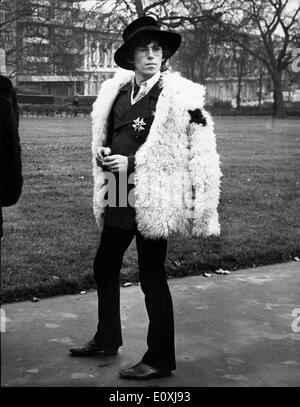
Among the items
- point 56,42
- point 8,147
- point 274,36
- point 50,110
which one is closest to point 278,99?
point 274,36

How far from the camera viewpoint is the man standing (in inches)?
145

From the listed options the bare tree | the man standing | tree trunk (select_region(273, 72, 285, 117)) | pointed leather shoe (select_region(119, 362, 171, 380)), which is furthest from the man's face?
tree trunk (select_region(273, 72, 285, 117))

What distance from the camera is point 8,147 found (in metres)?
3.17

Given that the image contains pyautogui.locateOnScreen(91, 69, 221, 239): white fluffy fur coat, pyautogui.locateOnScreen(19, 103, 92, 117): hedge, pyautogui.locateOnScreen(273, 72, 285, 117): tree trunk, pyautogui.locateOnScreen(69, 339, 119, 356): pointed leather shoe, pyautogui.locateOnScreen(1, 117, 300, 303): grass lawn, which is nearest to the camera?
pyautogui.locateOnScreen(91, 69, 221, 239): white fluffy fur coat

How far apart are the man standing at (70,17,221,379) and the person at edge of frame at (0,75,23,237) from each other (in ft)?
2.05

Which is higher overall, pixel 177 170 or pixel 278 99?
pixel 278 99

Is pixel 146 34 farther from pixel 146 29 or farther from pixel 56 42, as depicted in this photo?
pixel 56 42

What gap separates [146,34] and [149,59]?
135 mm

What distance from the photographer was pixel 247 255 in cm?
685

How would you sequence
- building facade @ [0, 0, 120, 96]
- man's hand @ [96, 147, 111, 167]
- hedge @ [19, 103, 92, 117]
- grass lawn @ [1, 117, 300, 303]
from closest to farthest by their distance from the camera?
man's hand @ [96, 147, 111, 167]
grass lawn @ [1, 117, 300, 303]
building facade @ [0, 0, 120, 96]
hedge @ [19, 103, 92, 117]

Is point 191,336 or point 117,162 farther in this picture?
point 191,336

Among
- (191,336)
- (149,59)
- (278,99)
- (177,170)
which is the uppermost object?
(278,99)

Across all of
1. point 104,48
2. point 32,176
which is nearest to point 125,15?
point 104,48

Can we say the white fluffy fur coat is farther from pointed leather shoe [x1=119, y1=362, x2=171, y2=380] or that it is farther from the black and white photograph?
pointed leather shoe [x1=119, y1=362, x2=171, y2=380]
